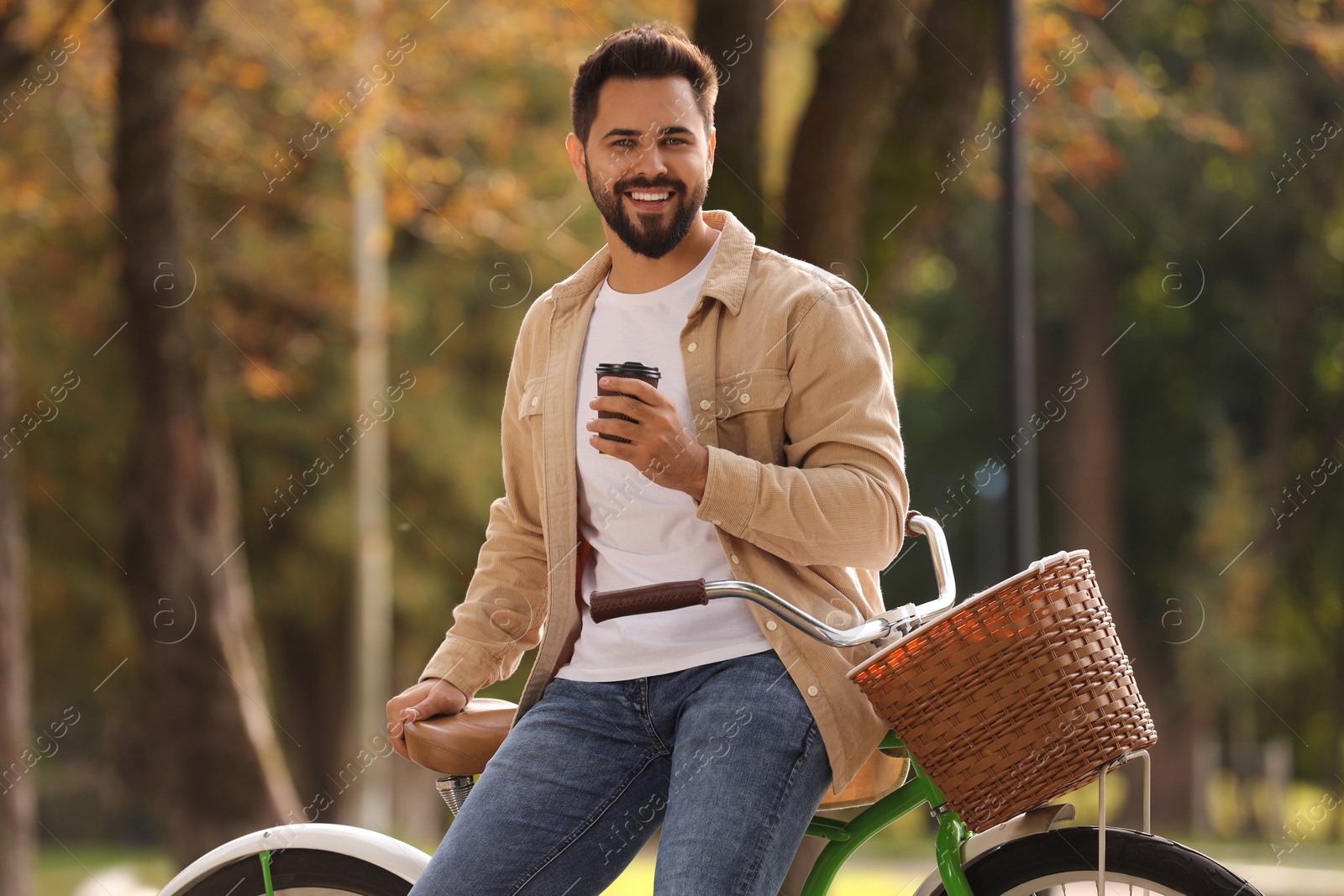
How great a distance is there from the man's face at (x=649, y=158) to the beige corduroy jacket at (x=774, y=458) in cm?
10

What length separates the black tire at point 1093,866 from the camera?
2215 mm

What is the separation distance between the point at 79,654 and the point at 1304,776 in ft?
58.1

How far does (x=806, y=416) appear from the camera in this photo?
2.35 metres

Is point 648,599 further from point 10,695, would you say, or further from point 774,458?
point 10,695

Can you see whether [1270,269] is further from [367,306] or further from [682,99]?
[682,99]

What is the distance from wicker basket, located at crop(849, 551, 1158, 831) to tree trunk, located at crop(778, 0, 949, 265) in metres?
3.65

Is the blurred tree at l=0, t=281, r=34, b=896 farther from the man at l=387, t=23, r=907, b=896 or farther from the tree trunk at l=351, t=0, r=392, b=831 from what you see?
the man at l=387, t=23, r=907, b=896

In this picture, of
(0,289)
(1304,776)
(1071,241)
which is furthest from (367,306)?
(1304,776)

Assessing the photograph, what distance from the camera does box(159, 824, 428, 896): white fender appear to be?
2652 mm

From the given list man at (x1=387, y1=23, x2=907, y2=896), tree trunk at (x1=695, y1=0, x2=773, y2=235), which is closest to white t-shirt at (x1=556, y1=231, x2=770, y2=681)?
man at (x1=387, y1=23, x2=907, y2=896)

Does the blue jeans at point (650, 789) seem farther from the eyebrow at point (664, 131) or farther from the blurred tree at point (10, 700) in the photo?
the blurred tree at point (10, 700)

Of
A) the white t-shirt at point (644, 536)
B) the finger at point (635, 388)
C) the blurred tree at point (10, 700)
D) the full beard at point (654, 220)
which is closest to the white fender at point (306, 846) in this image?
the white t-shirt at point (644, 536)

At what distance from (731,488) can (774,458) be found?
21 centimetres

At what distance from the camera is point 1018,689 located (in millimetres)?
2121
